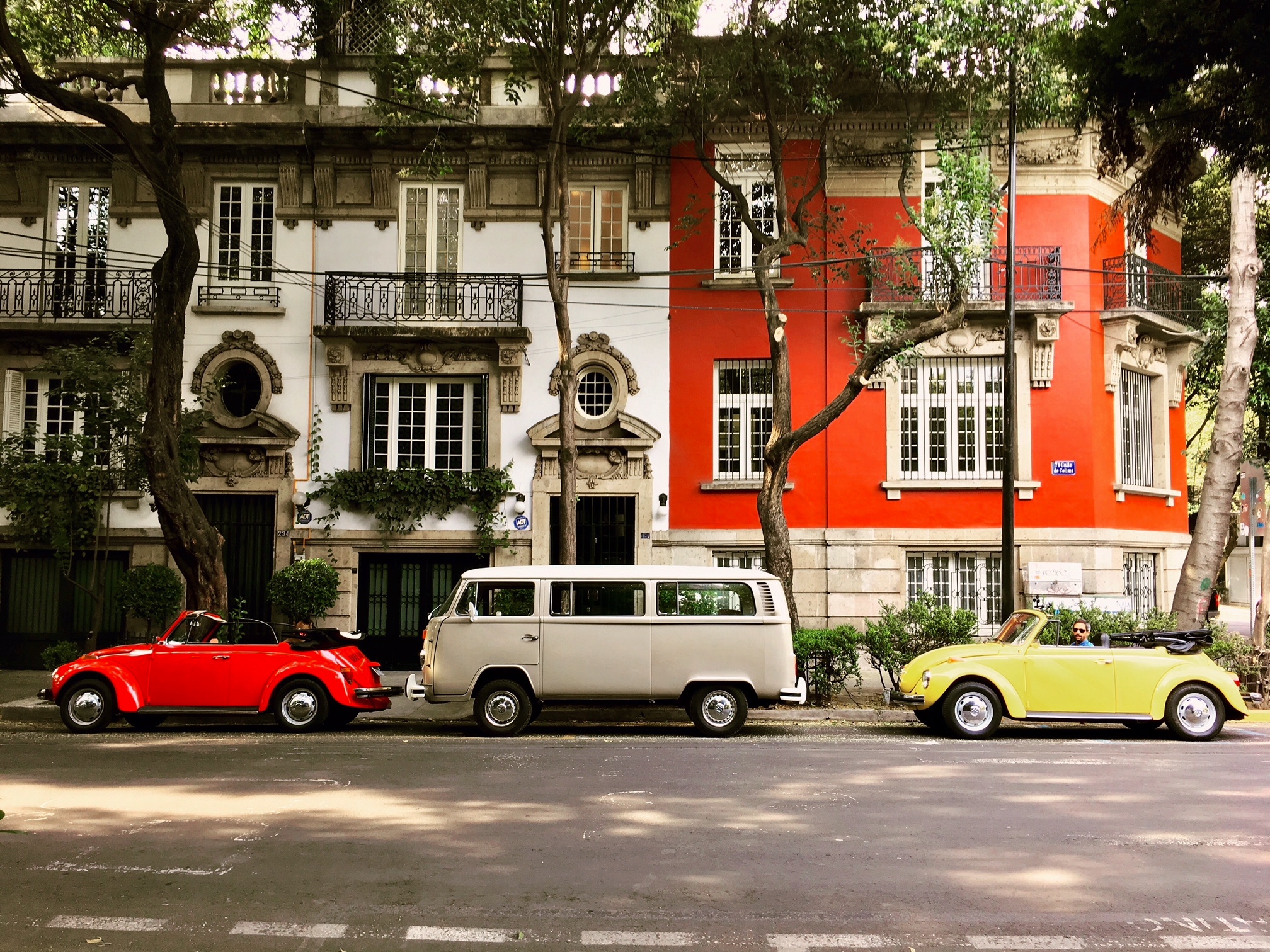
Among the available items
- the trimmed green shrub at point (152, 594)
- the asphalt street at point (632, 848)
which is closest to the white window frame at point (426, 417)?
the trimmed green shrub at point (152, 594)

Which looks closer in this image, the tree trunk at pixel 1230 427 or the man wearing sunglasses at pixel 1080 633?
the man wearing sunglasses at pixel 1080 633

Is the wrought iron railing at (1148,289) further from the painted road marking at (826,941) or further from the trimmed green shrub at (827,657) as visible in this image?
the painted road marking at (826,941)

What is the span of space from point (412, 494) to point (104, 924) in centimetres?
1463

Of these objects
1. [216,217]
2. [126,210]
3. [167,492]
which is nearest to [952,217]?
[167,492]

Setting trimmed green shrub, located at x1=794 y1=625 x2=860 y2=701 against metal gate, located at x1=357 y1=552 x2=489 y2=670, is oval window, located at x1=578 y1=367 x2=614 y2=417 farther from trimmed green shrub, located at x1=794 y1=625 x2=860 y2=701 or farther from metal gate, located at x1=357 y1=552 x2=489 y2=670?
trimmed green shrub, located at x1=794 y1=625 x2=860 y2=701

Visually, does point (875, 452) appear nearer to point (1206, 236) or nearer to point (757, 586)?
point (757, 586)

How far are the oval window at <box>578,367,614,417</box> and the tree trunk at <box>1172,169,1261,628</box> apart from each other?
1055 centimetres

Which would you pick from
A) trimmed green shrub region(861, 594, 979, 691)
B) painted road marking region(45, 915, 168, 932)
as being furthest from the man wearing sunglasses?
painted road marking region(45, 915, 168, 932)

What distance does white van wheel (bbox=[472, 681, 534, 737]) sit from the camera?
13.6 metres

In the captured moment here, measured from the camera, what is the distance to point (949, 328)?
51.3ft

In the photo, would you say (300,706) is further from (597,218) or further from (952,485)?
(952,485)

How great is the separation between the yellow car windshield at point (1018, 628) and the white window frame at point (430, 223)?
40.4 feet

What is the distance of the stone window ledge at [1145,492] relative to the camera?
20.9 m

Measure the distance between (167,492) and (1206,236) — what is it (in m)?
22.9
